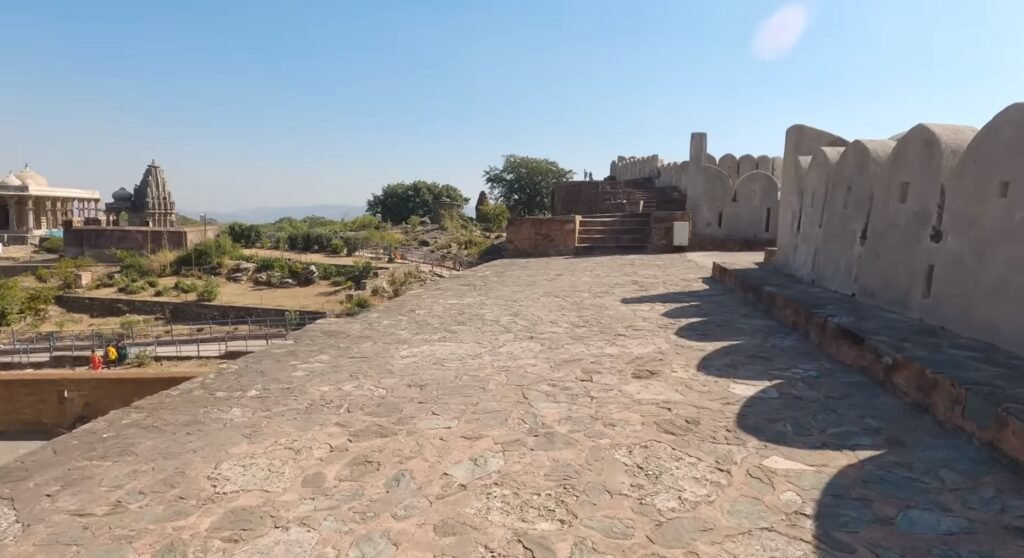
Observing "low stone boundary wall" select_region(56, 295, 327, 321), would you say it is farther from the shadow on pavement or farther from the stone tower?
the shadow on pavement

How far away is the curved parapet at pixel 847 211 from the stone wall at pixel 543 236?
5.38 m

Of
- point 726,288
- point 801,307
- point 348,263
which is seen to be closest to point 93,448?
point 801,307

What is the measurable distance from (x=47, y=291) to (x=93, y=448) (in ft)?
85.6

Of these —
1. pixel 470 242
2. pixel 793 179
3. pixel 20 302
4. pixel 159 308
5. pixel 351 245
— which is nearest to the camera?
pixel 793 179

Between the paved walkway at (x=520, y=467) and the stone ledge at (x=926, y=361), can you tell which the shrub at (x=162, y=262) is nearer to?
the paved walkway at (x=520, y=467)

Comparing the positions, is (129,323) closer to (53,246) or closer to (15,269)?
(15,269)

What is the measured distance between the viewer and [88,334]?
1839 cm

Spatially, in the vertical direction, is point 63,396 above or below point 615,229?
below

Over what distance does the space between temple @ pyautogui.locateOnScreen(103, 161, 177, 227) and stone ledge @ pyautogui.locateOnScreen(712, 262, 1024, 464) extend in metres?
42.0

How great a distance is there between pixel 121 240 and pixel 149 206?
34.4 feet

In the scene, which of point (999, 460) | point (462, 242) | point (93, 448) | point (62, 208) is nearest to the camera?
point (999, 460)

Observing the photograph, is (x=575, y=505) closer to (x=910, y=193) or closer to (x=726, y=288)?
(x=910, y=193)

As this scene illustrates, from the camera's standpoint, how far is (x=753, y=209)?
35.0 feet

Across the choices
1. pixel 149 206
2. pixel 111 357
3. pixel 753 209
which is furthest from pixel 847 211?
pixel 149 206
